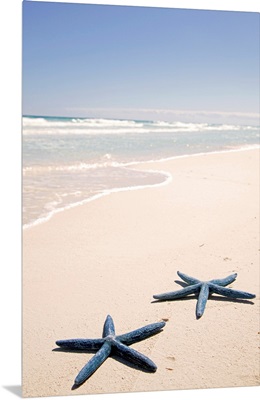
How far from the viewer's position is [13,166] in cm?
221

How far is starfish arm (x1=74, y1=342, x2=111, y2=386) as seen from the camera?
2.09m

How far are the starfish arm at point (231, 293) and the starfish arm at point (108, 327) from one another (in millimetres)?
639

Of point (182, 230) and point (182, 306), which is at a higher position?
point (182, 230)

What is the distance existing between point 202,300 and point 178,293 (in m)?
0.14

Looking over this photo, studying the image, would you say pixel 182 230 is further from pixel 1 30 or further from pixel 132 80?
pixel 1 30

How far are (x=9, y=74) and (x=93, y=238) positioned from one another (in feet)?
5.13

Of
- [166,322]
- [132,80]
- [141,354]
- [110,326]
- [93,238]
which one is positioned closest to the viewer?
[141,354]

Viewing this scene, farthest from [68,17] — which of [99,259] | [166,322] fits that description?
[166,322]

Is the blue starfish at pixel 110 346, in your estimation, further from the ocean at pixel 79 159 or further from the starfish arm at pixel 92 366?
the ocean at pixel 79 159

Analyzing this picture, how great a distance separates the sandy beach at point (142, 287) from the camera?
2.21m

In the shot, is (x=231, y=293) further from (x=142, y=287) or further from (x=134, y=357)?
(x=134, y=357)

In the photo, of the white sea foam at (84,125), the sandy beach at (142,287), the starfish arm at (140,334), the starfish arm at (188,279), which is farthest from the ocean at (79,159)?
the starfish arm at (140,334)

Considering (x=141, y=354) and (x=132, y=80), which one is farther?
(x=132, y=80)

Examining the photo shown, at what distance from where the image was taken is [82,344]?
7.32 feet
